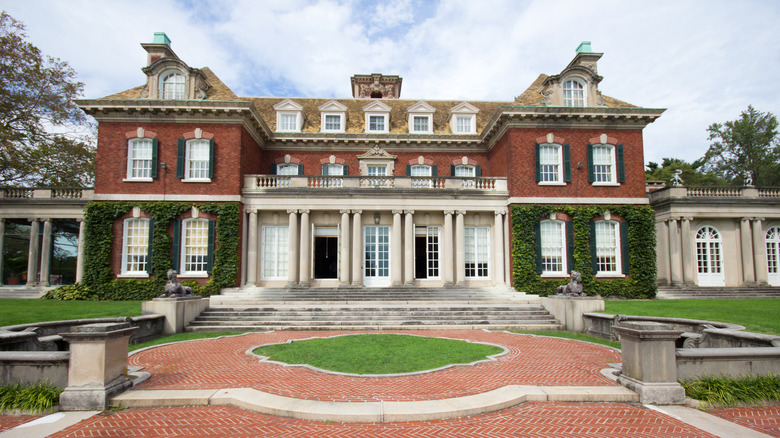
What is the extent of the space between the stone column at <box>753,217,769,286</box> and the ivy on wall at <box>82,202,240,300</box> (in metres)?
31.2

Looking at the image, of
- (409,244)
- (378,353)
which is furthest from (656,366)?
(409,244)

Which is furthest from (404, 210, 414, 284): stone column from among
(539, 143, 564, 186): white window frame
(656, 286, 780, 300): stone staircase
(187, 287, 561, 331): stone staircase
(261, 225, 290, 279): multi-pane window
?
(656, 286, 780, 300): stone staircase

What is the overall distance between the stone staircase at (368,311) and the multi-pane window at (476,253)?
8.77 feet

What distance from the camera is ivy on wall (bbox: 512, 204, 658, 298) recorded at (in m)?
22.4

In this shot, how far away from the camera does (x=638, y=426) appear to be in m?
5.95

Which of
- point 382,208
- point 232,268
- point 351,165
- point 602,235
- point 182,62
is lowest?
point 232,268

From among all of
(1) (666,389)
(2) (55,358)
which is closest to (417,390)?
(1) (666,389)

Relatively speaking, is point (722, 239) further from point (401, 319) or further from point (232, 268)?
point (232, 268)

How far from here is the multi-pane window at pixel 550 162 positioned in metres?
23.5

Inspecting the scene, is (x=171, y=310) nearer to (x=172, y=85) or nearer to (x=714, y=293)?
(x=172, y=85)

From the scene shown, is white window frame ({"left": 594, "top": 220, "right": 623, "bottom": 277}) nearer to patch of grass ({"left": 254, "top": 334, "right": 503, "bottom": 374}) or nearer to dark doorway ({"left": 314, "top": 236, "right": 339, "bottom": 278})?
dark doorway ({"left": 314, "top": 236, "right": 339, "bottom": 278})

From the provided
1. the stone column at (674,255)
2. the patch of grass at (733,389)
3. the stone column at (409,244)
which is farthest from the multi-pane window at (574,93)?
the patch of grass at (733,389)

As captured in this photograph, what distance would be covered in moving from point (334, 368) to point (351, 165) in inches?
759

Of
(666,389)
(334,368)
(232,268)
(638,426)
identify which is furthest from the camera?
(232,268)
